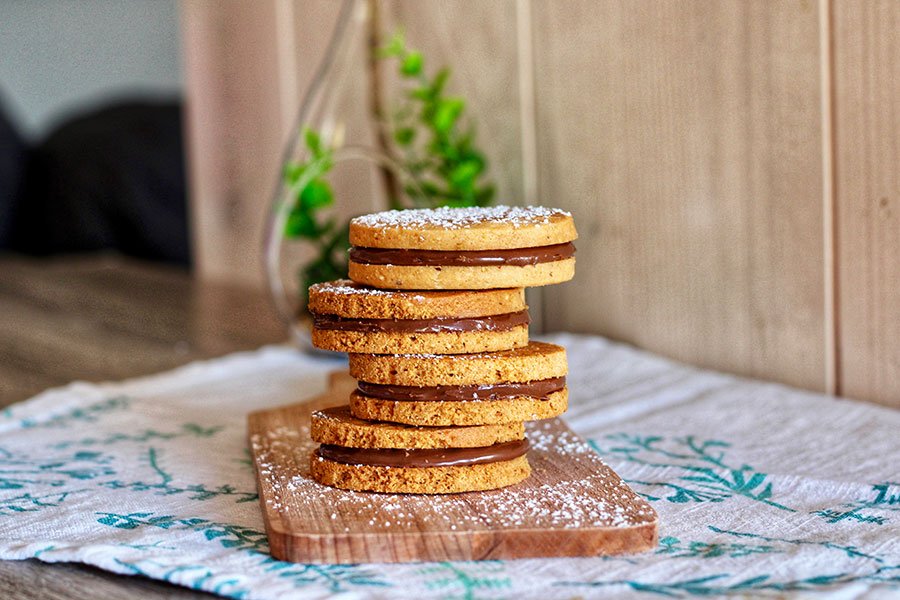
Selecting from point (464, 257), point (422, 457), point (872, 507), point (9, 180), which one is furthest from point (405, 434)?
point (9, 180)

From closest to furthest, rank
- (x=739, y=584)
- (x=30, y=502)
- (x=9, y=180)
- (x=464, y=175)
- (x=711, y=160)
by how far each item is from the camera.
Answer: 1. (x=739, y=584)
2. (x=30, y=502)
3. (x=711, y=160)
4. (x=464, y=175)
5. (x=9, y=180)

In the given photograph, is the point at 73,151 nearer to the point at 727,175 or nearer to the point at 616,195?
the point at 616,195

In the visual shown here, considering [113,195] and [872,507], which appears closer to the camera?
[872,507]

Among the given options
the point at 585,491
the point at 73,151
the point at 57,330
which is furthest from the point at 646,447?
the point at 73,151

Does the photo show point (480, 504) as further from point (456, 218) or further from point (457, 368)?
point (456, 218)

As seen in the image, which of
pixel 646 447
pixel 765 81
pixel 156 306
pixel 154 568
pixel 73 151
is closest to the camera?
pixel 154 568

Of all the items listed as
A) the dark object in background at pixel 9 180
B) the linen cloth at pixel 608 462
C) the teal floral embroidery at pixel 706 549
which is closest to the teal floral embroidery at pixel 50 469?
the linen cloth at pixel 608 462
